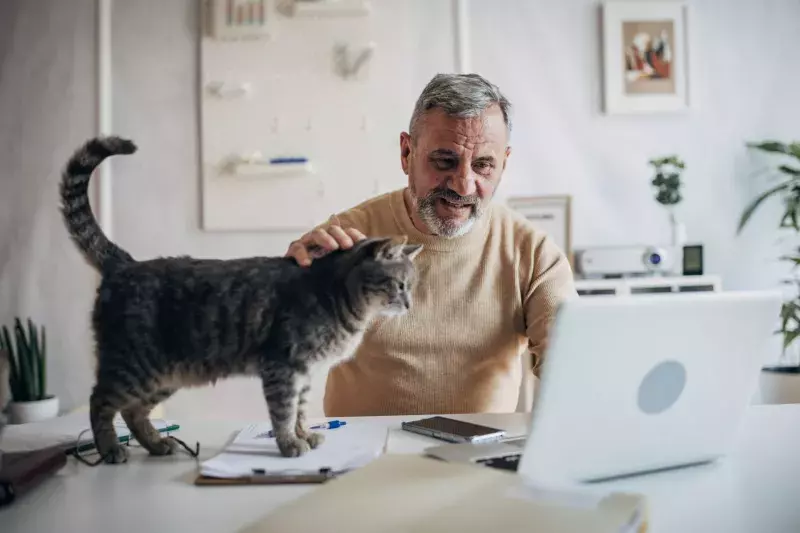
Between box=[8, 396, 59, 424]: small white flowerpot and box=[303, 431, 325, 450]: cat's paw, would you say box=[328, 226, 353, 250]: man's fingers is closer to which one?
box=[303, 431, 325, 450]: cat's paw

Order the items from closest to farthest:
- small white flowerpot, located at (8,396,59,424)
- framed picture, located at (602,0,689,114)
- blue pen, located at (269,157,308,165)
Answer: small white flowerpot, located at (8,396,59,424), blue pen, located at (269,157,308,165), framed picture, located at (602,0,689,114)

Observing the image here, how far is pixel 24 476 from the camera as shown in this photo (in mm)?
761

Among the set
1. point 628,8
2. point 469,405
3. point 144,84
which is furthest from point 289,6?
point 469,405

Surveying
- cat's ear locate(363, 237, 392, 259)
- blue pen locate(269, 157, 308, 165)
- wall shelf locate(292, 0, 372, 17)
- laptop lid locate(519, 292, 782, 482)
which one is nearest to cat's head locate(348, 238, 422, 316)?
cat's ear locate(363, 237, 392, 259)

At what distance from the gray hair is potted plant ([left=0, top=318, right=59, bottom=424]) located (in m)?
1.79

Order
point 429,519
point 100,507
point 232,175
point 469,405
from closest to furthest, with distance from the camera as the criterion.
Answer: point 429,519 → point 100,507 → point 469,405 → point 232,175

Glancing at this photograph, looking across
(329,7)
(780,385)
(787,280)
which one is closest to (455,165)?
(329,7)

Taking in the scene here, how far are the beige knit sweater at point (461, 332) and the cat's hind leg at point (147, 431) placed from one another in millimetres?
537

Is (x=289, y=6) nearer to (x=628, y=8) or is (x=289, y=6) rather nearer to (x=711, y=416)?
(x=628, y=8)

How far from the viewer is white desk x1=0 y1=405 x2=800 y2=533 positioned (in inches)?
25.7

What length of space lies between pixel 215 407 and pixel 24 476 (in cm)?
200

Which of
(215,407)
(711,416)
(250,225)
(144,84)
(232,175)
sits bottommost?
(215,407)

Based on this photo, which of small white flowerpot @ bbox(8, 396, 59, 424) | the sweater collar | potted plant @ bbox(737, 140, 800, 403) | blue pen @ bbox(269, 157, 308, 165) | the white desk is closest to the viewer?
the white desk

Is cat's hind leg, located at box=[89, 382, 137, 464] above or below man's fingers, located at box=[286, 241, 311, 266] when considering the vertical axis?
below
